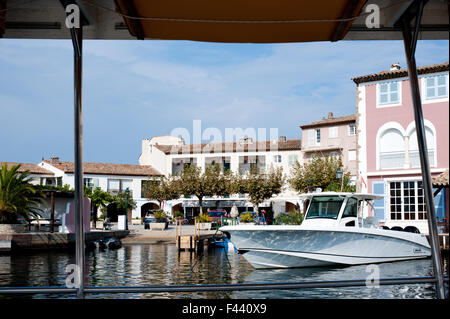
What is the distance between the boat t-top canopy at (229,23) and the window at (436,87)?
25.3 m

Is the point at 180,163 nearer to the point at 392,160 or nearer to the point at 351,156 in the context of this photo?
the point at 351,156

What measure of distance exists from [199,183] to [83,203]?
47.5 metres

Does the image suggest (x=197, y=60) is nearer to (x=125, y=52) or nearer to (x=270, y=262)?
(x=125, y=52)

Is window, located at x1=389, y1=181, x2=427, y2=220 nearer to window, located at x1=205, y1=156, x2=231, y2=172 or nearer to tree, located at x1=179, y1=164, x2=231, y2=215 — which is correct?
tree, located at x1=179, y1=164, x2=231, y2=215

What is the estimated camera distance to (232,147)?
192 feet

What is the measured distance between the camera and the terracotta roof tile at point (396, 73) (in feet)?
88.0

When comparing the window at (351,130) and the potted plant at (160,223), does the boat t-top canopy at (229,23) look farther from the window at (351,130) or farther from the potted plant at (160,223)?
the window at (351,130)

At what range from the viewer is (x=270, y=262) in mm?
16125

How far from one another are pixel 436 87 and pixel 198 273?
58.6 feet

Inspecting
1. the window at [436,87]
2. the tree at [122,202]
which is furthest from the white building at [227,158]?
the window at [436,87]

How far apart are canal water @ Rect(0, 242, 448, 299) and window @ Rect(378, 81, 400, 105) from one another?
1261cm
